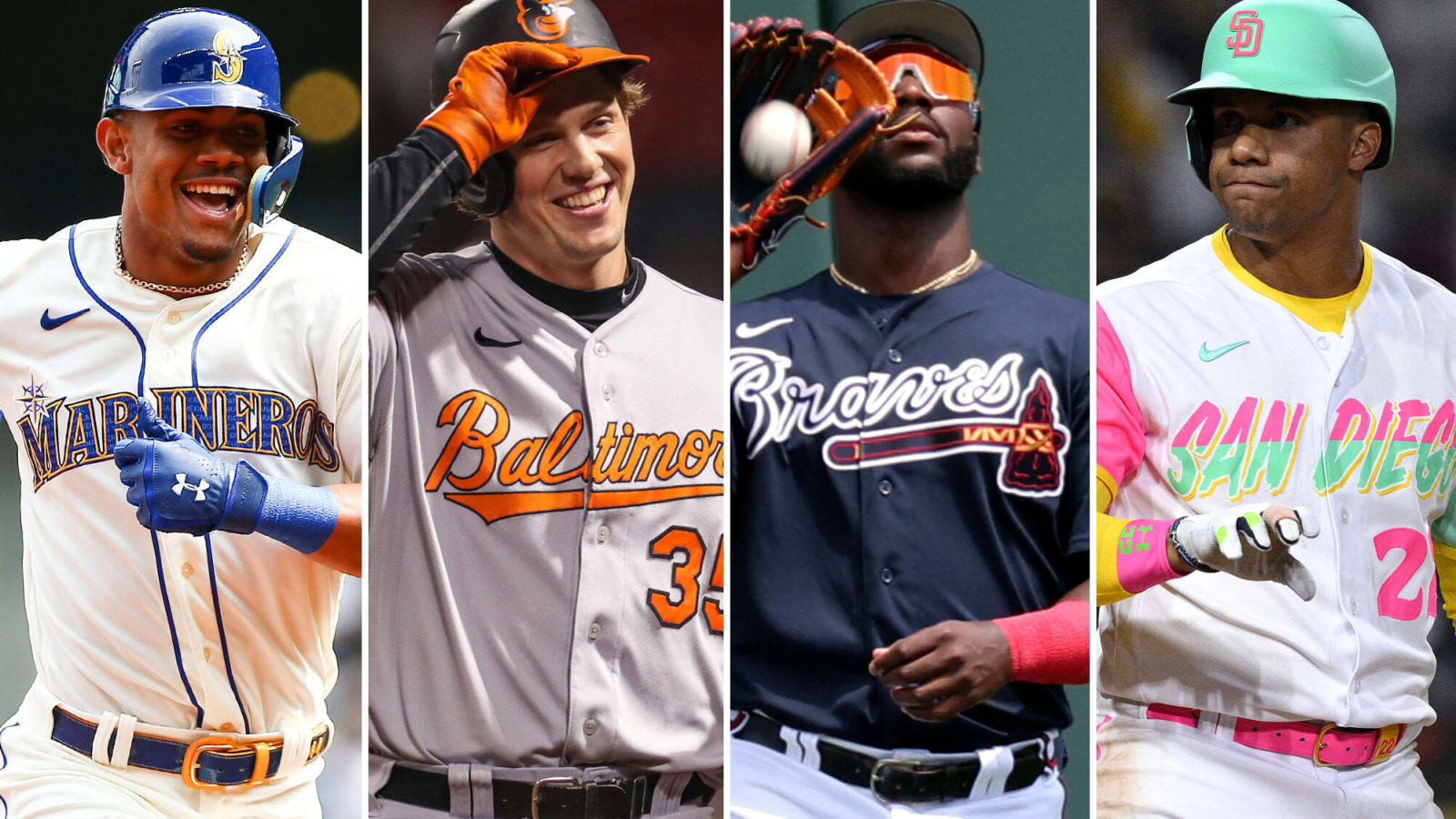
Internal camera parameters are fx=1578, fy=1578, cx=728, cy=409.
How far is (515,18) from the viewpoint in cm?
340

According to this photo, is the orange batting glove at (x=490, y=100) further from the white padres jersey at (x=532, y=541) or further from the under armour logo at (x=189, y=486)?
the under armour logo at (x=189, y=486)

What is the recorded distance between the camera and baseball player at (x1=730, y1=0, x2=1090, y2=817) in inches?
132

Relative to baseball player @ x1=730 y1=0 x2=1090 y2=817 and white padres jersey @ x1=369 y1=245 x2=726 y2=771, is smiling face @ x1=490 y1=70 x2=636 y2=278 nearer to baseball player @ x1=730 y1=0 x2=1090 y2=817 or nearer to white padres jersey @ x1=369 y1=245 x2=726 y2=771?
white padres jersey @ x1=369 y1=245 x2=726 y2=771

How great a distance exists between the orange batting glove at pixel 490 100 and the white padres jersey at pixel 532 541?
10.2 inches

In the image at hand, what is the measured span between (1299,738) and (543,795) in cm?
163

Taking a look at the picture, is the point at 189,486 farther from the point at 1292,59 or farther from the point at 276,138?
the point at 1292,59

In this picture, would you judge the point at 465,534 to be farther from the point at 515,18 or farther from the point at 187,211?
the point at 515,18

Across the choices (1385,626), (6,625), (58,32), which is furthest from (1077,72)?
(6,625)

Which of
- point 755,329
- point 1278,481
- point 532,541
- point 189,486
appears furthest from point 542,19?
point 1278,481

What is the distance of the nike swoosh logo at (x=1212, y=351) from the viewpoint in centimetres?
346

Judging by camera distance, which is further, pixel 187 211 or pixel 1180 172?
pixel 1180 172

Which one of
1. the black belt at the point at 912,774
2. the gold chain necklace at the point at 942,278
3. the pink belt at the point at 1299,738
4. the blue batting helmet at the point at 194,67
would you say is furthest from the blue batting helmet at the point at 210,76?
the pink belt at the point at 1299,738

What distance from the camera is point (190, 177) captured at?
326 cm

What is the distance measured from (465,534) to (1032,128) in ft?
4.97
